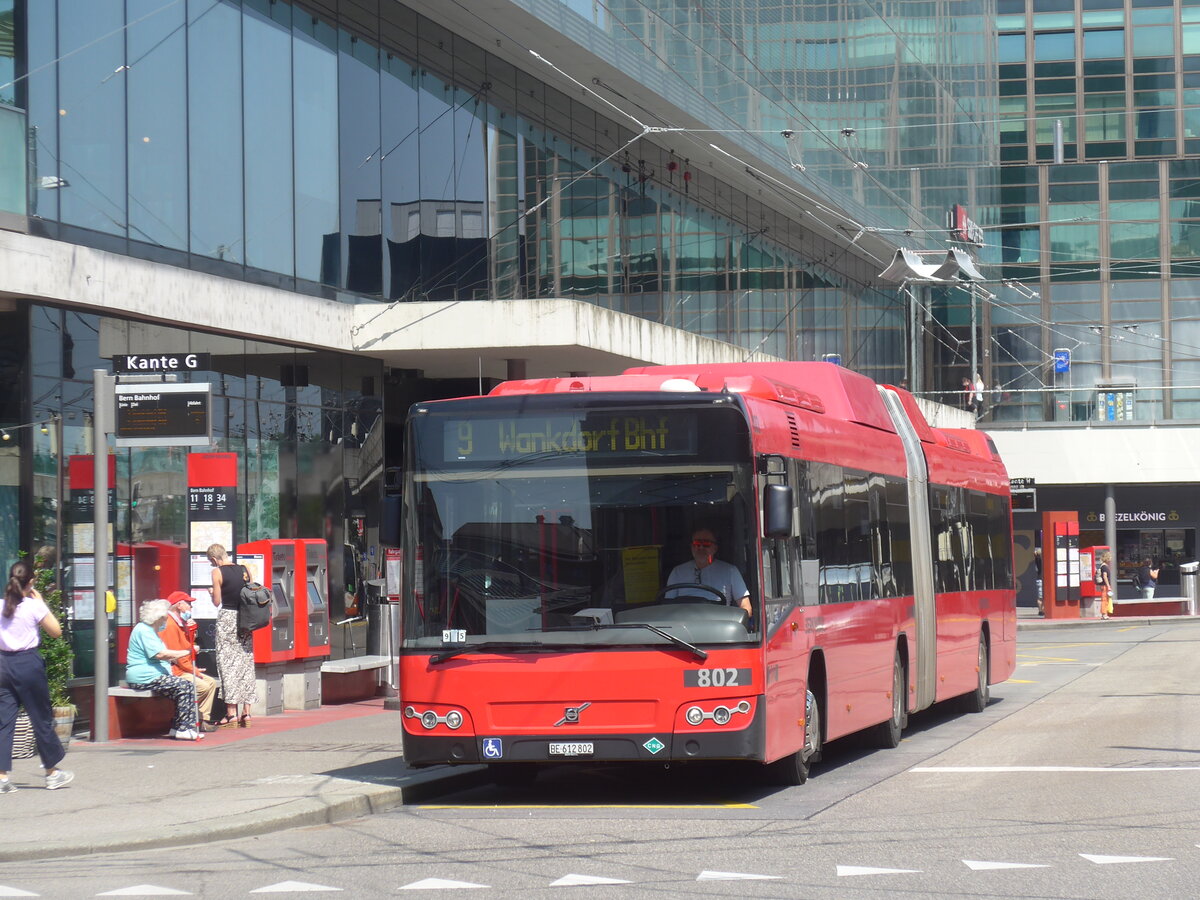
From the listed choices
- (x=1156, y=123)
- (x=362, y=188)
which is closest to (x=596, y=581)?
(x=362, y=188)

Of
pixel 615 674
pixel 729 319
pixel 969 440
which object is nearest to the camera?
pixel 615 674

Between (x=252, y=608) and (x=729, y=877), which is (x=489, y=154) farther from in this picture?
(x=729, y=877)

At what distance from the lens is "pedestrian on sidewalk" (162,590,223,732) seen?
16.5 m

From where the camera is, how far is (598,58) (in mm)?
28562

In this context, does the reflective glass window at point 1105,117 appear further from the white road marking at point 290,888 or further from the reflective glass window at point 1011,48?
the white road marking at point 290,888

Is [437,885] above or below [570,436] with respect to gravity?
below

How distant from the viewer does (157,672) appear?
53.2 feet

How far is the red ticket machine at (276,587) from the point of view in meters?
18.9

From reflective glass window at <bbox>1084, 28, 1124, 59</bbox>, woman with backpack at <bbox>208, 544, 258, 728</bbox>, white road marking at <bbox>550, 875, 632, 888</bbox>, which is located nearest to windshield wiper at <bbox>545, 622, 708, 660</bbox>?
white road marking at <bbox>550, 875, 632, 888</bbox>

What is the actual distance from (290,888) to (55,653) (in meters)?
8.34

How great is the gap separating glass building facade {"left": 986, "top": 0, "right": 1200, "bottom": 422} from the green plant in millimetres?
48347

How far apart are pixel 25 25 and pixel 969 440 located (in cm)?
1162

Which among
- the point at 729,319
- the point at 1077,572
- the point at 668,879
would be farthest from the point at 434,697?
the point at 1077,572

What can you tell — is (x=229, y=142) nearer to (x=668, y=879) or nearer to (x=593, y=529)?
(x=593, y=529)
